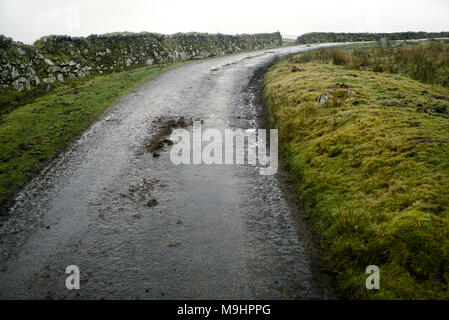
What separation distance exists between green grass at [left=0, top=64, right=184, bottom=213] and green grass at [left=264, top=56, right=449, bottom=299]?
25.8 feet

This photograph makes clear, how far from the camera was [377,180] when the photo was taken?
6.34m

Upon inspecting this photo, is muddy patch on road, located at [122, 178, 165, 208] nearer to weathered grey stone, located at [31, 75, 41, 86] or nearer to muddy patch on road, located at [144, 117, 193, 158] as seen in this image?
muddy patch on road, located at [144, 117, 193, 158]

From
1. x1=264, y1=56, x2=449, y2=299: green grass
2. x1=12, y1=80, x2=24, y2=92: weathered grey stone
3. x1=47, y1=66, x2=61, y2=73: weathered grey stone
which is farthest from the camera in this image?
x1=47, y1=66, x2=61, y2=73: weathered grey stone

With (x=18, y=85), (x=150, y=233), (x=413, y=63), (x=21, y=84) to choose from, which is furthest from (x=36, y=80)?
(x=413, y=63)

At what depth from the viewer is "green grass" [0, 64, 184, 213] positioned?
833cm

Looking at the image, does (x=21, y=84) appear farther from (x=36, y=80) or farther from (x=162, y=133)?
(x=162, y=133)

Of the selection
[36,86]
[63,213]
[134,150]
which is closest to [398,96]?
[134,150]

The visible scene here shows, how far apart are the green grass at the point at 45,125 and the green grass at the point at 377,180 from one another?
7.87 m

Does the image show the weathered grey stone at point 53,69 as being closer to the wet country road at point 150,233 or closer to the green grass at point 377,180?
the wet country road at point 150,233

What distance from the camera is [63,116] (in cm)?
1250

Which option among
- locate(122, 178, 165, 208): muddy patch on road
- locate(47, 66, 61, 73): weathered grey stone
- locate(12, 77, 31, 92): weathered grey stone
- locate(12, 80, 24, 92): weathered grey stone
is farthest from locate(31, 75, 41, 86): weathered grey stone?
locate(122, 178, 165, 208): muddy patch on road

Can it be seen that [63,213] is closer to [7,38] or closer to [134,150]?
[134,150]

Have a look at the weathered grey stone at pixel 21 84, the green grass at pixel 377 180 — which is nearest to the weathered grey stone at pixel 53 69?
the weathered grey stone at pixel 21 84

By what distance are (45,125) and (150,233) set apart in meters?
8.54
